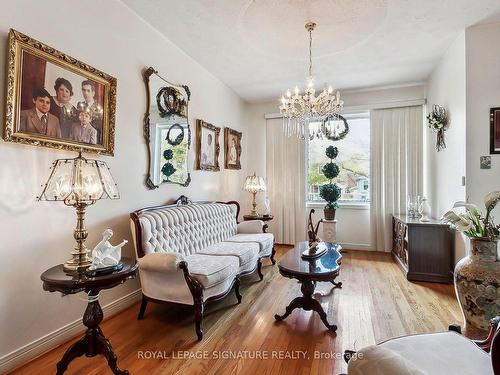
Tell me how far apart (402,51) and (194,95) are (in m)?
2.90

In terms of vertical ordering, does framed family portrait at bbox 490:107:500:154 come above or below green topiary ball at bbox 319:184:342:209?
above

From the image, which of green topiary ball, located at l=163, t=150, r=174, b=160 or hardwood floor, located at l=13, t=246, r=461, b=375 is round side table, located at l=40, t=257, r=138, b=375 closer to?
hardwood floor, located at l=13, t=246, r=461, b=375

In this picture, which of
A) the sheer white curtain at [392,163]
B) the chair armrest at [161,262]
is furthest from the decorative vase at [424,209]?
the chair armrest at [161,262]

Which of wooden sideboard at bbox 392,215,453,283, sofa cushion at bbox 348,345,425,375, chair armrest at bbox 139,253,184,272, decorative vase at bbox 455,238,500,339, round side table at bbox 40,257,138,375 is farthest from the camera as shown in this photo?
wooden sideboard at bbox 392,215,453,283

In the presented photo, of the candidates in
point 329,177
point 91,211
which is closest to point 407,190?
point 329,177

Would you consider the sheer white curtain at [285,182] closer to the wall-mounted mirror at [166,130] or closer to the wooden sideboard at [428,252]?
the wooden sideboard at [428,252]

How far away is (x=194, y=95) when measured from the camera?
4.00 metres

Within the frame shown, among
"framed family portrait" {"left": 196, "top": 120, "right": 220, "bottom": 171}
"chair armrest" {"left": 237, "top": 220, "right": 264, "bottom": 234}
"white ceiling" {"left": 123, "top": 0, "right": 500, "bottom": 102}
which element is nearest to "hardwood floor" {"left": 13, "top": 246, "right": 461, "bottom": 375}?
"chair armrest" {"left": 237, "top": 220, "right": 264, "bottom": 234}

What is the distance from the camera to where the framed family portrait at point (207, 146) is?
A: 4.06m

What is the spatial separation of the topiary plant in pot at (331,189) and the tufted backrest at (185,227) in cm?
182

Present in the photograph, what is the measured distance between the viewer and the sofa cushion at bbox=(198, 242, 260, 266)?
3102mm

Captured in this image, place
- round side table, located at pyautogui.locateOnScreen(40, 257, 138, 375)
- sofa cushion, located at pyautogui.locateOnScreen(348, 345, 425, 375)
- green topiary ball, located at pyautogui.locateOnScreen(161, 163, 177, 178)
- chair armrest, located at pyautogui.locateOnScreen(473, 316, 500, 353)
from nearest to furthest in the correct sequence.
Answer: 1. sofa cushion, located at pyautogui.locateOnScreen(348, 345, 425, 375)
2. chair armrest, located at pyautogui.locateOnScreen(473, 316, 500, 353)
3. round side table, located at pyautogui.locateOnScreen(40, 257, 138, 375)
4. green topiary ball, located at pyautogui.locateOnScreen(161, 163, 177, 178)

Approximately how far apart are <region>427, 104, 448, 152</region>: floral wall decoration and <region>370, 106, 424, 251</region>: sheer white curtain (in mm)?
730

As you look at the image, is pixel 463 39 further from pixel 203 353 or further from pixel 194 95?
pixel 203 353
